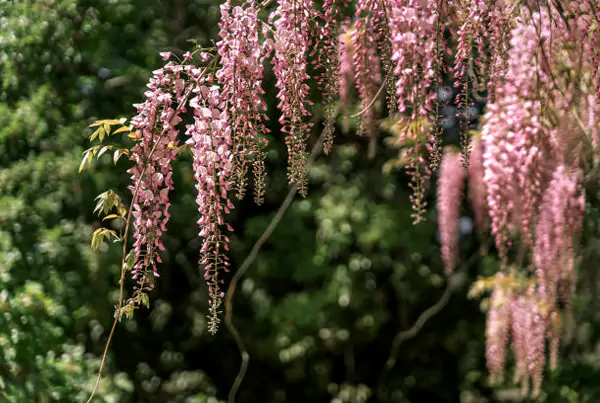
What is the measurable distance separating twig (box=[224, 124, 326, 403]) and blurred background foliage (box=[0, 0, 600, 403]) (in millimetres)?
66

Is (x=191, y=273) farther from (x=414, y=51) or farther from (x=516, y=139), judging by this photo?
(x=414, y=51)

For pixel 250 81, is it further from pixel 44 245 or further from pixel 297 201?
pixel 297 201

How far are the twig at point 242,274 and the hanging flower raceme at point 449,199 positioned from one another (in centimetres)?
73

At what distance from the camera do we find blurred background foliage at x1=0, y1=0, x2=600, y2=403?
387cm

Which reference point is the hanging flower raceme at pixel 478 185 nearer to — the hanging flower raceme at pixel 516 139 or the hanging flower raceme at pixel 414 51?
the hanging flower raceme at pixel 516 139

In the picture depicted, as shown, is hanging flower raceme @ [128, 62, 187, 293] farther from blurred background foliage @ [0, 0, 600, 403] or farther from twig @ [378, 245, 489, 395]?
twig @ [378, 245, 489, 395]

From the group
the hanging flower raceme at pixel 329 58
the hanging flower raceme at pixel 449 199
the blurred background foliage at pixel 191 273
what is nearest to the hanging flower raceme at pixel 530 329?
the hanging flower raceme at pixel 449 199

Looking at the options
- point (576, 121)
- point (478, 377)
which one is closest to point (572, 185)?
point (576, 121)

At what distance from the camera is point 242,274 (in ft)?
15.4

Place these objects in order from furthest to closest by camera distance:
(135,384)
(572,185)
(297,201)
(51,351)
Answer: (297,201), (135,384), (51,351), (572,185)

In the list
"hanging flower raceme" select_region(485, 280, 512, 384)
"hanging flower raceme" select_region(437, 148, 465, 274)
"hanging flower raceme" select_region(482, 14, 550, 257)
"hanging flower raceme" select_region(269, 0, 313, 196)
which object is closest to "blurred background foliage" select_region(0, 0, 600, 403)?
"hanging flower raceme" select_region(437, 148, 465, 274)

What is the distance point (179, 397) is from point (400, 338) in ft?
4.73

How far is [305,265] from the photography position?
454 centimetres

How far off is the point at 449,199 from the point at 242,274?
1.30 m
